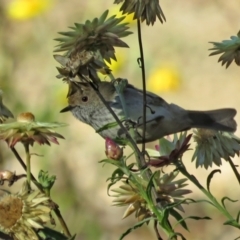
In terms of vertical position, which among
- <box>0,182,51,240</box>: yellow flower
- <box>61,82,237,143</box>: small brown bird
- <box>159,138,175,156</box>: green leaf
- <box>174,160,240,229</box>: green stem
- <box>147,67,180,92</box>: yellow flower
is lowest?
<box>0,182,51,240</box>: yellow flower

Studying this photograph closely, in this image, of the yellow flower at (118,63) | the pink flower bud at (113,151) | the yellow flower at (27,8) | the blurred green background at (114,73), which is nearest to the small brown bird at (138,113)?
the pink flower bud at (113,151)

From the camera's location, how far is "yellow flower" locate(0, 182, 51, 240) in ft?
3.66

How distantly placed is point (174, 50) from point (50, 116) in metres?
1.70

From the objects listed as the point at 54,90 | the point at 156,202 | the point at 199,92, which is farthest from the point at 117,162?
the point at 199,92

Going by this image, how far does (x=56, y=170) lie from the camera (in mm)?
3518

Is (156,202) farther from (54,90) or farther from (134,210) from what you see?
(54,90)

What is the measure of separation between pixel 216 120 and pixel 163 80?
7.17ft

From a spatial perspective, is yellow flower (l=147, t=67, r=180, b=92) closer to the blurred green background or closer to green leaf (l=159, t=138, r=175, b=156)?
the blurred green background

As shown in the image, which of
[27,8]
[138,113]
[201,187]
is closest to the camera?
[201,187]

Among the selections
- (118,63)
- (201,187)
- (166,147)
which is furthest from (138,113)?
(118,63)

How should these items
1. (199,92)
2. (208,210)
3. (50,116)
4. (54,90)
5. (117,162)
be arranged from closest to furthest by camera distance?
(117,162) < (50,116) < (208,210) < (54,90) < (199,92)

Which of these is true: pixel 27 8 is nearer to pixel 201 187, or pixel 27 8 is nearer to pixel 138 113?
pixel 138 113

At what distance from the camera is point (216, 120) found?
1.72m

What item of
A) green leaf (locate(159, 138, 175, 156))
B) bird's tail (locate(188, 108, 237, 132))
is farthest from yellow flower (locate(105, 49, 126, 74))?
green leaf (locate(159, 138, 175, 156))
